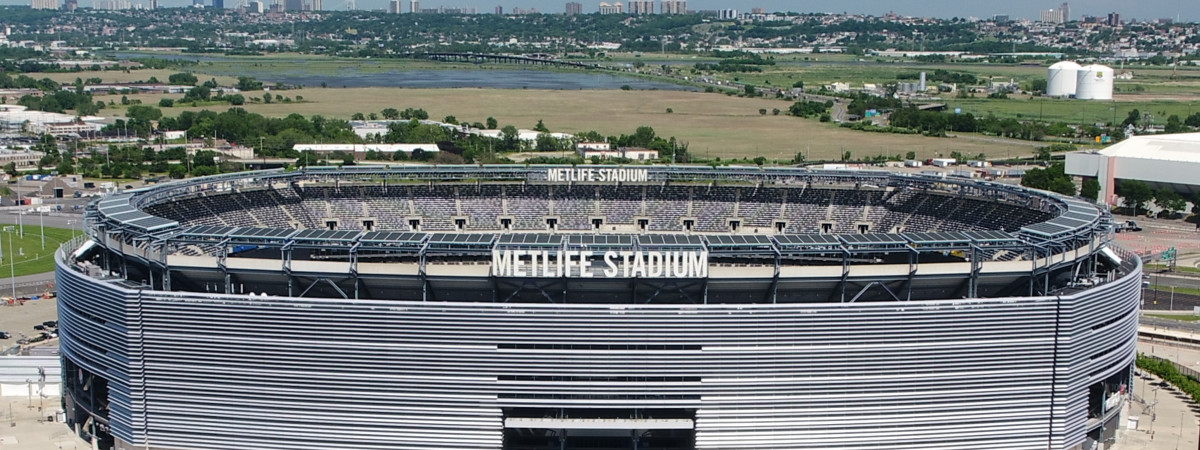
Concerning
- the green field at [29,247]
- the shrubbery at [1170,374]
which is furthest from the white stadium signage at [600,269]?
the green field at [29,247]

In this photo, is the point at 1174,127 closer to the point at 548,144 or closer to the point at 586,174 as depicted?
the point at 548,144

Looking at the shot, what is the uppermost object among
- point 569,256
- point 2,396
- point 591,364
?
point 569,256

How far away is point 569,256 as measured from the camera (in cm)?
5228

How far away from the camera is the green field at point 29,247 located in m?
104

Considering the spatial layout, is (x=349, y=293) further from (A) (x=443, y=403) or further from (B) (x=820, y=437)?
(B) (x=820, y=437)

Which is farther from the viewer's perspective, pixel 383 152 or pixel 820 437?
pixel 383 152

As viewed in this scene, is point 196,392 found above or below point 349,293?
below

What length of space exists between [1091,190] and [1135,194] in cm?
436

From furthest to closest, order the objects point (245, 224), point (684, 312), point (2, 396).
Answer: point (245, 224) → point (2, 396) → point (684, 312)

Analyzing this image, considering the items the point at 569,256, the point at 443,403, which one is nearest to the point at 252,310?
the point at 443,403

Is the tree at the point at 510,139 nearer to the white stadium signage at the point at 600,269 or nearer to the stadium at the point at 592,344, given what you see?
the stadium at the point at 592,344

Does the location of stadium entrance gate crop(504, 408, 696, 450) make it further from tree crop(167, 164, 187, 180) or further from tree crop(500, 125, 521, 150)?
tree crop(500, 125, 521, 150)

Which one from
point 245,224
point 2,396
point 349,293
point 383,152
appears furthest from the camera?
point 383,152

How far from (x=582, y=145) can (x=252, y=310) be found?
11757cm
